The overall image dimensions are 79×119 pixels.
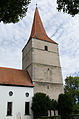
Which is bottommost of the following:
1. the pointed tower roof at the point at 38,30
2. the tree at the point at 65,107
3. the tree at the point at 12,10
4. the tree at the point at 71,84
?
the tree at the point at 65,107

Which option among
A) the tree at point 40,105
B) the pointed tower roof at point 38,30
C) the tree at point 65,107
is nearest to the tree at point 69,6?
the tree at point 40,105

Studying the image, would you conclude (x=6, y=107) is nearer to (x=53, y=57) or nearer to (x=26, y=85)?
(x=26, y=85)

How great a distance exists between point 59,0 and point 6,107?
14.5 meters

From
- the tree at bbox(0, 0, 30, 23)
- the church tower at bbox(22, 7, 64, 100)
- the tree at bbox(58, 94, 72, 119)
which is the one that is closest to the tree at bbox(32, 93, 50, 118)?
the church tower at bbox(22, 7, 64, 100)

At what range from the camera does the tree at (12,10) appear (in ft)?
20.8

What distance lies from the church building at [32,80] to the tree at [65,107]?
2.11m

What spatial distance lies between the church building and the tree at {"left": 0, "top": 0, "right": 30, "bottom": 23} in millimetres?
11619

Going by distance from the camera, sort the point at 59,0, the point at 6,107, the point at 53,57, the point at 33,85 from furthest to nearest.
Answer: the point at 53,57
the point at 33,85
the point at 6,107
the point at 59,0

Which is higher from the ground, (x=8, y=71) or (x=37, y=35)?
(x=37, y=35)

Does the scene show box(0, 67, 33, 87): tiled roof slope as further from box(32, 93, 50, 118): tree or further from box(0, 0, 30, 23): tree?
box(0, 0, 30, 23): tree

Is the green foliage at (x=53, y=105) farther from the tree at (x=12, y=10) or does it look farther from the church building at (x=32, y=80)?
the tree at (x=12, y=10)

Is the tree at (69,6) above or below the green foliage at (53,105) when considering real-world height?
above

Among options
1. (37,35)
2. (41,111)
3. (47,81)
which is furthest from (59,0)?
(37,35)

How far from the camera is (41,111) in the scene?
16.0m
